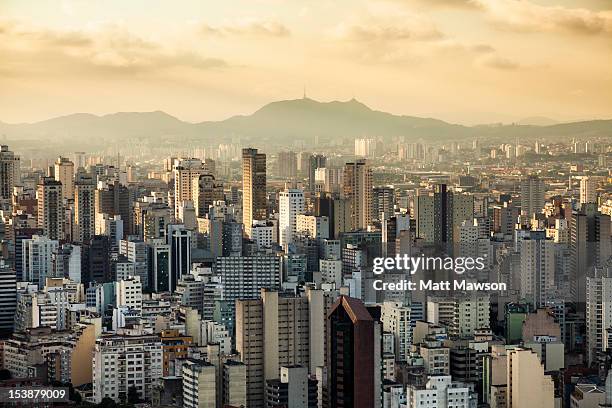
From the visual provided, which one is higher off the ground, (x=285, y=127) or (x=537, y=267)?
(x=285, y=127)

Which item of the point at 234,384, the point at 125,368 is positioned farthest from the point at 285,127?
the point at 234,384

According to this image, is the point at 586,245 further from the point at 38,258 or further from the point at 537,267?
the point at 38,258

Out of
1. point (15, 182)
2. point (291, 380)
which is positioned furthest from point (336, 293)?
point (15, 182)

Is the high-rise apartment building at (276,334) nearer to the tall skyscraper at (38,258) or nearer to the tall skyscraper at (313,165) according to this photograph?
the tall skyscraper at (38,258)

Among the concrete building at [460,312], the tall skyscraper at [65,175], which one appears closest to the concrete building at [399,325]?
the concrete building at [460,312]

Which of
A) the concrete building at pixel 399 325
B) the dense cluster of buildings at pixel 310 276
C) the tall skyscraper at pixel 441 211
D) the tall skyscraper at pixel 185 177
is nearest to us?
the dense cluster of buildings at pixel 310 276

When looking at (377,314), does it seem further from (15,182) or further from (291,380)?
(15,182)
